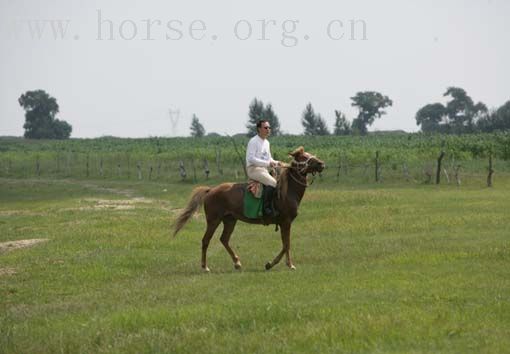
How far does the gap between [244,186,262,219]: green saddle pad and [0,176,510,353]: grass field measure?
3.44ft

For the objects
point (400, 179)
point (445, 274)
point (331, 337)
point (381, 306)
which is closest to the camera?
point (331, 337)

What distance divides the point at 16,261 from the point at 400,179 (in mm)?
34142

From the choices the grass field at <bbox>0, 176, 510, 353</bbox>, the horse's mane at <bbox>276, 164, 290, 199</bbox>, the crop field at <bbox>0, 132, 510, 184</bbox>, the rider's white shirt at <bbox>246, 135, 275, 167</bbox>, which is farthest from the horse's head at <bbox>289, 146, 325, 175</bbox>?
the crop field at <bbox>0, 132, 510, 184</bbox>

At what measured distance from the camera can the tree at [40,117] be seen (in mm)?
150375

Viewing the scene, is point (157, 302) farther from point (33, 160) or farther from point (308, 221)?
point (33, 160)

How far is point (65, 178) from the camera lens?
214 ft

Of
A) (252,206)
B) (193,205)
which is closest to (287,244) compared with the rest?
(252,206)

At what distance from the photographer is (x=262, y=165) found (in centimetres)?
1639

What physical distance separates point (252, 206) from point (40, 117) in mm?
141424

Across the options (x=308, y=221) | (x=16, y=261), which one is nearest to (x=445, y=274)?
(x=16, y=261)

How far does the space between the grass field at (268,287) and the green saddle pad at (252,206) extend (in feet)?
3.44

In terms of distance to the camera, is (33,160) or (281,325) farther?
(33,160)

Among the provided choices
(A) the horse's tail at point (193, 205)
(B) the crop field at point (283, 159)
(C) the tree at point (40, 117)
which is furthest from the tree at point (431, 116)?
(A) the horse's tail at point (193, 205)

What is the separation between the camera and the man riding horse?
1633 cm
